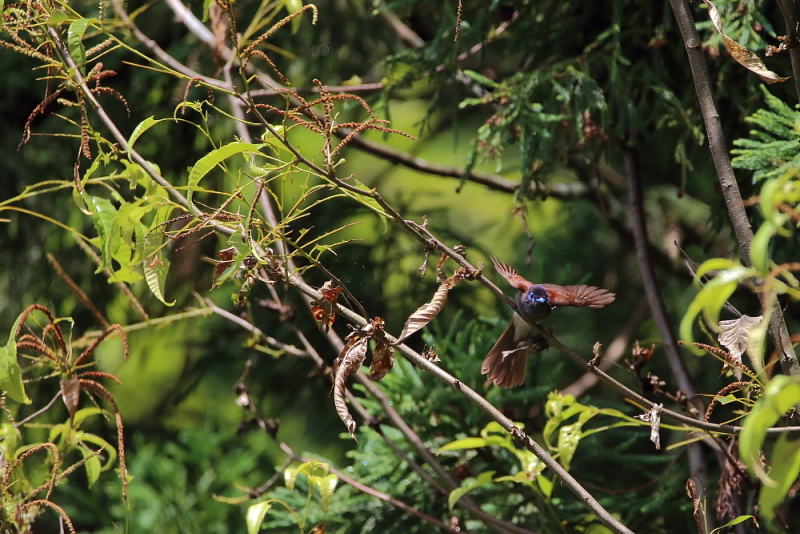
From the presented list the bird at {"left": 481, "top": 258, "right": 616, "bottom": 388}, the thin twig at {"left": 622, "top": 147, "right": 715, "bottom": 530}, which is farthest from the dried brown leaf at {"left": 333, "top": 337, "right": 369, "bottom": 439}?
the thin twig at {"left": 622, "top": 147, "right": 715, "bottom": 530}

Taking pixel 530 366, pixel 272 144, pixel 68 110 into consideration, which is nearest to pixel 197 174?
pixel 272 144

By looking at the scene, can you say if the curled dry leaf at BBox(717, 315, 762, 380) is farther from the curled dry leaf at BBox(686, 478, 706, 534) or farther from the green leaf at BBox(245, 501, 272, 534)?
the green leaf at BBox(245, 501, 272, 534)

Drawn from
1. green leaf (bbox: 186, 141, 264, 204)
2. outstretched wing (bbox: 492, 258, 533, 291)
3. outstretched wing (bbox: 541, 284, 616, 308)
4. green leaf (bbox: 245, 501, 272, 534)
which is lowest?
green leaf (bbox: 245, 501, 272, 534)

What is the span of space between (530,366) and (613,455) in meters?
0.32

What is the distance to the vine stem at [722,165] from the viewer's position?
→ 110cm

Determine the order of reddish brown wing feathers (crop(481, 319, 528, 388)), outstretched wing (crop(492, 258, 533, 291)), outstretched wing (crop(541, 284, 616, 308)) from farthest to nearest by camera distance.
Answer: reddish brown wing feathers (crop(481, 319, 528, 388)) < outstretched wing (crop(492, 258, 533, 291)) < outstretched wing (crop(541, 284, 616, 308))

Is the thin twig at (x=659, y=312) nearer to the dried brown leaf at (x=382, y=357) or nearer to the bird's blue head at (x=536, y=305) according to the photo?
the bird's blue head at (x=536, y=305)

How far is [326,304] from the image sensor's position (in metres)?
1.16

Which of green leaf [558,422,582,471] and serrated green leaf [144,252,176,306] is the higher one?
serrated green leaf [144,252,176,306]

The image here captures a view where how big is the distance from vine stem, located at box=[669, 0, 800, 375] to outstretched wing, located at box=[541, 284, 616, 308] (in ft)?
0.97

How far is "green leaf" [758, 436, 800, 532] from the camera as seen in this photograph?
27.3 inches

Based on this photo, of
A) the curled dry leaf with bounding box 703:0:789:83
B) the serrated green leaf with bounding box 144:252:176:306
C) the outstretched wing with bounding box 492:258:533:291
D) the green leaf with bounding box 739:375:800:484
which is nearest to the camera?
the green leaf with bounding box 739:375:800:484

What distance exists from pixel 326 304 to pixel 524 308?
55 cm

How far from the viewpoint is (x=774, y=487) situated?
2.27 feet
